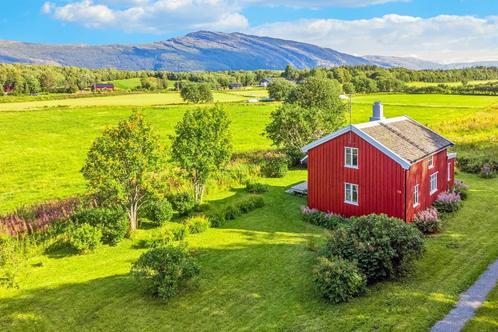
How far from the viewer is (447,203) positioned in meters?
28.8

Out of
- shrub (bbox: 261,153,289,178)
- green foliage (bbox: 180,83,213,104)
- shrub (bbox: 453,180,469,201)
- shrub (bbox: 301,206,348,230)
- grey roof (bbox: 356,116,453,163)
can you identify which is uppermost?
green foliage (bbox: 180,83,213,104)

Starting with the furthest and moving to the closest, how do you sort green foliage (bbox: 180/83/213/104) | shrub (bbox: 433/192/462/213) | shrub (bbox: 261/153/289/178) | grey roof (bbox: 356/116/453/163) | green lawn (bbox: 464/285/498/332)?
green foliage (bbox: 180/83/213/104) → shrub (bbox: 261/153/289/178) → shrub (bbox: 433/192/462/213) → grey roof (bbox: 356/116/453/163) → green lawn (bbox: 464/285/498/332)

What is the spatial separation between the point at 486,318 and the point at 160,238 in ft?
53.5

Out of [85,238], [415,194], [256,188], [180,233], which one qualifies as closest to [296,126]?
[256,188]

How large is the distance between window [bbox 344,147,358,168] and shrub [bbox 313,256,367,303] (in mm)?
9842

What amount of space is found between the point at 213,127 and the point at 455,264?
59.4 feet

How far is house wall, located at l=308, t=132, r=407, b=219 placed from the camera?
2531 cm

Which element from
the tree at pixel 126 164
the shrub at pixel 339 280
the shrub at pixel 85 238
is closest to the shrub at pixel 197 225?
the tree at pixel 126 164

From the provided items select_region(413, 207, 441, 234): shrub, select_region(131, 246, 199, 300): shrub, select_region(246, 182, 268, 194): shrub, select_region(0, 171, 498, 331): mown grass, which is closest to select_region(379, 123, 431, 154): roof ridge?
select_region(413, 207, 441, 234): shrub

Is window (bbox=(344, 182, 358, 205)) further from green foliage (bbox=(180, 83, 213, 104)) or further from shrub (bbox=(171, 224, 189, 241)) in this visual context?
green foliage (bbox=(180, 83, 213, 104))

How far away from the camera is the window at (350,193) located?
88.7ft

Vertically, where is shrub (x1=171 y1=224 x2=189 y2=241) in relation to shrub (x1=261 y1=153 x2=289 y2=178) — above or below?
below

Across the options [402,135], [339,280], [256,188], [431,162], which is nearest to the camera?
[339,280]

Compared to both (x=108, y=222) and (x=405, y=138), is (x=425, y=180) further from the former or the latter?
(x=108, y=222)
